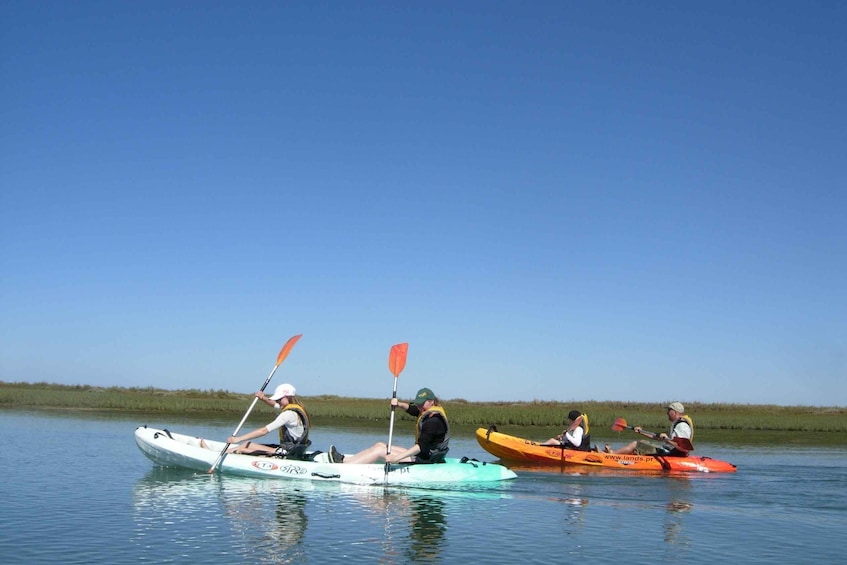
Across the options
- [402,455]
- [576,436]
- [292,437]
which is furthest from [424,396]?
[576,436]

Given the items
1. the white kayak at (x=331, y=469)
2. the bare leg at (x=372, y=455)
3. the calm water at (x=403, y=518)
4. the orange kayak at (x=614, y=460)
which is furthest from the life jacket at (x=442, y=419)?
the orange kayak at (x=614, y=460)

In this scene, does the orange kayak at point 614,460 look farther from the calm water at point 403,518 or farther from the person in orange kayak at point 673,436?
the calm water at point 403,518

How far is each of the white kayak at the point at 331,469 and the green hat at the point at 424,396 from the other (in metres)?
Answer: 1.13

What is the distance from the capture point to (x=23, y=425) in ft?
74.8

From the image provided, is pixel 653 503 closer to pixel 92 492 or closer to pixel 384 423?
pixel 92 492

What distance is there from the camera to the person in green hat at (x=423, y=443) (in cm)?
1260

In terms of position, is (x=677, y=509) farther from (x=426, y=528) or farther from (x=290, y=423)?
(x=290, y=423)

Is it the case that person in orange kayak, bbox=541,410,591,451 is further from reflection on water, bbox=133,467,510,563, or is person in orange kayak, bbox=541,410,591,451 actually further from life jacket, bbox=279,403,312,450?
life jacket, bbox=279,403,312,450

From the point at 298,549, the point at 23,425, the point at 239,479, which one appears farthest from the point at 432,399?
the point at 23,425

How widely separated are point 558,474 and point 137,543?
30.3 ft

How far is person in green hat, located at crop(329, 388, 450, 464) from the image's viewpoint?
12602 mm

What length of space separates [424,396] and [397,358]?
2.33m

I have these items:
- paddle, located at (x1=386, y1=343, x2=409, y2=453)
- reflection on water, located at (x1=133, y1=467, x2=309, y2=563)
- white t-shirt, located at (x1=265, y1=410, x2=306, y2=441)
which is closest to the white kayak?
reflection on water, located at (x1=133, y1=467, x2=309, y2=563)

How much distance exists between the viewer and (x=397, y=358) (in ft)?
48.7
